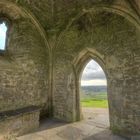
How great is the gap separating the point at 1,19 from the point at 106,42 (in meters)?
4.28

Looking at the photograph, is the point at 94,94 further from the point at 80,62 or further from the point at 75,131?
the point at 75,131

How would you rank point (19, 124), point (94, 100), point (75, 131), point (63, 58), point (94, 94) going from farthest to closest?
point (94, 94), point (94, 100), point (63, 58), point (75, 131), point (19, 124)

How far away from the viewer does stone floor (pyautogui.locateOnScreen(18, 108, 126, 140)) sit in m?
4.87

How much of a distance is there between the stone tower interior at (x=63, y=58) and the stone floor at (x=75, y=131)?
1.08 ft

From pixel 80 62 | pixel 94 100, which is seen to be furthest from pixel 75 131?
pixel 94 100

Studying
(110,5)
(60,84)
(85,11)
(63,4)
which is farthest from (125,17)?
(60,84)

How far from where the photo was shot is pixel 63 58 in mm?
7137

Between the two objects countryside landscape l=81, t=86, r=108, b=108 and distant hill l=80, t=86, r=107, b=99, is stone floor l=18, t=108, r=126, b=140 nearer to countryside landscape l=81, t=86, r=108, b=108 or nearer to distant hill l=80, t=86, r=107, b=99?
distant hill l=80, t=86, r=107, b=99

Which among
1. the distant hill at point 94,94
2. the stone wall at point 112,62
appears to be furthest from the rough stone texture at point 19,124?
the distant hill at point 94,94

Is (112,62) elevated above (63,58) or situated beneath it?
Answer: situated beneath

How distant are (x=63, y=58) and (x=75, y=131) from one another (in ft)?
10.2

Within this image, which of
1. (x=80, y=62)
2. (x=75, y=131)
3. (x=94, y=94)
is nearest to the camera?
(x=75, y=131)

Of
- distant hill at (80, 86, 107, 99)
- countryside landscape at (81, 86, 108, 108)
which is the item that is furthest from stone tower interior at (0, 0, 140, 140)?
countryside landscape at (81, 86, 108, 108)

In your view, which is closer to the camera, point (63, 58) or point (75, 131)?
point (75, 131)
